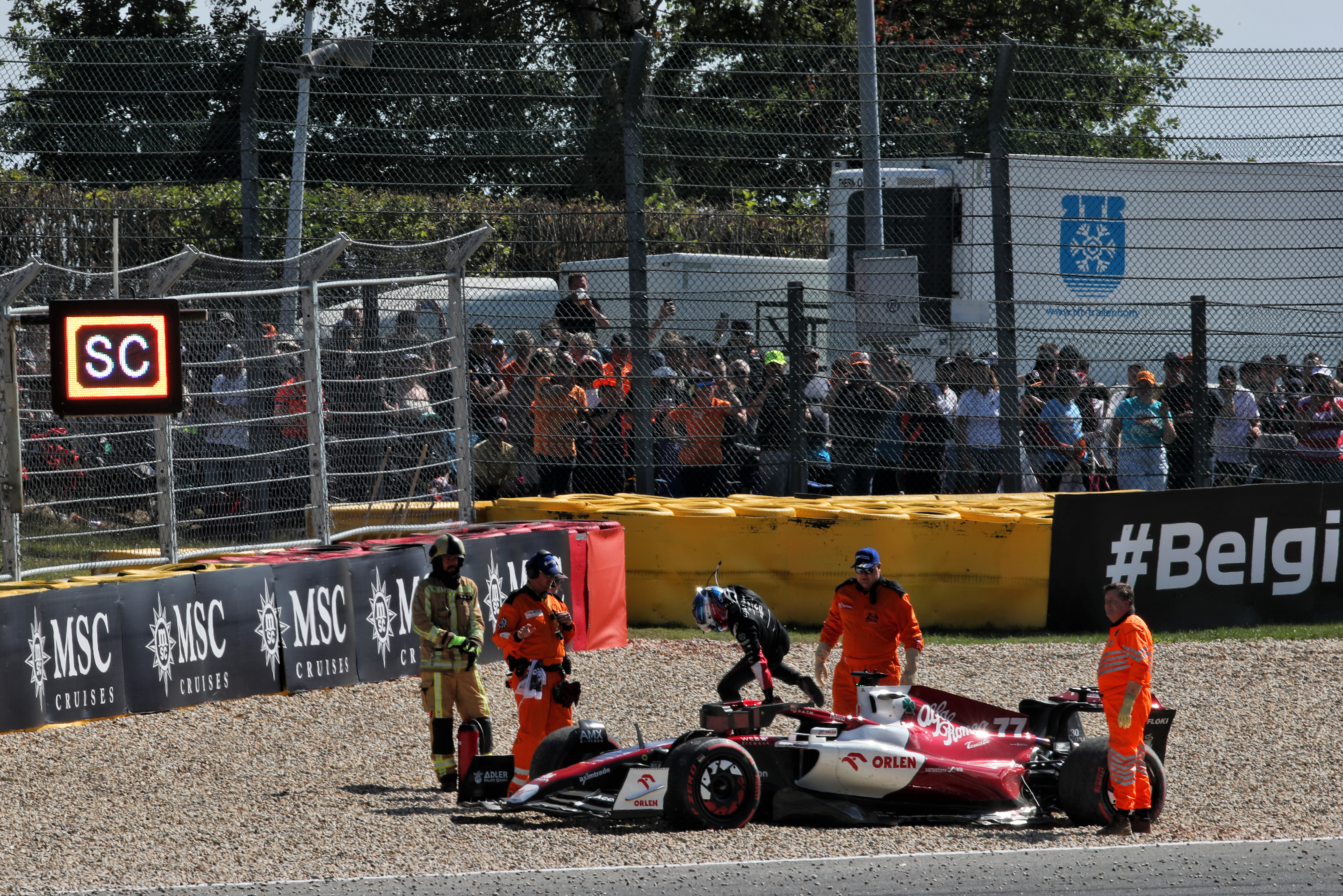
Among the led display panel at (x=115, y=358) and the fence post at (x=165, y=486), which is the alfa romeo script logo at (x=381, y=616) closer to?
the fence post at (x=165, y=486)

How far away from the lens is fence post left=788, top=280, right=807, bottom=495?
12477 mm

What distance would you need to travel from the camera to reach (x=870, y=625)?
873 cm

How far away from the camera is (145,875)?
19.4 feet

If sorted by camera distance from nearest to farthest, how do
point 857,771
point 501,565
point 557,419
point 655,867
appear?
point 655,867 → point 857,771 → point 501,565 → point 557,419

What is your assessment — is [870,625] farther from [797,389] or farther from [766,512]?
[797,389]

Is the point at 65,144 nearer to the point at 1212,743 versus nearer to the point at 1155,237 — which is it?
the point at 1212,743

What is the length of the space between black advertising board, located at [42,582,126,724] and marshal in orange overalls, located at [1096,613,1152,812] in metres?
5.58

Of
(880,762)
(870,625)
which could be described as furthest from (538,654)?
(880,762)

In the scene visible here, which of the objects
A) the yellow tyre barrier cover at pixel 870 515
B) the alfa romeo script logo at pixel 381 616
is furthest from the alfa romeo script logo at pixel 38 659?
the yellow tyre barrier cover at pixel 870 515

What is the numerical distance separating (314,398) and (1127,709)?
19.9ft

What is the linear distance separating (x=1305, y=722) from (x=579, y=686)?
441cm

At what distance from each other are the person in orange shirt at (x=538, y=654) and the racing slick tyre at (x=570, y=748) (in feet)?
1.51

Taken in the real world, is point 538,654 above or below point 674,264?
below

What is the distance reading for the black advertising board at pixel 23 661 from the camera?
26.7 feet
